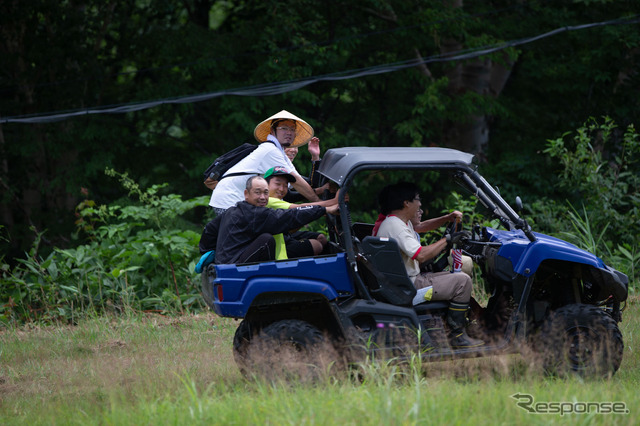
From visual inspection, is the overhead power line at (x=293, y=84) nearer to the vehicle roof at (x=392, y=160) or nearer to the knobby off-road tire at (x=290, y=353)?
the vehicle roof at (x=392, y=160)

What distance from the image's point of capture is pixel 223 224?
5.37m

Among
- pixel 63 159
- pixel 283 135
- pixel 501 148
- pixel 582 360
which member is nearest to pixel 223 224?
pixel 283 135

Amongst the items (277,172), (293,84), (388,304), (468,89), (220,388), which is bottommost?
(220,388)

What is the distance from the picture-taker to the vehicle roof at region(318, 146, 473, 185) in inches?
204

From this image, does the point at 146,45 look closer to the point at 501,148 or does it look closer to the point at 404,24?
the point at 404,24

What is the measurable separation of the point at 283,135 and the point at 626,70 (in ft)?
36.3

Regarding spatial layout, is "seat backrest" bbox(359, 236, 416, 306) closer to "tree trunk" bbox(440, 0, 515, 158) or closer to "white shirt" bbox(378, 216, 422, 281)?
"white shirt" bbox(378, 216, 422, 281)

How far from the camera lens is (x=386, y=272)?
17.3 ft

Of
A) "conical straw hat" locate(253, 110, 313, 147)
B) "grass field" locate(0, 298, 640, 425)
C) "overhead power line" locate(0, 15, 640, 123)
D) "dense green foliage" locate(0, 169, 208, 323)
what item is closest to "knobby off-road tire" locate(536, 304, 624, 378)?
"grass field" locate(0, 298, 640, 425)

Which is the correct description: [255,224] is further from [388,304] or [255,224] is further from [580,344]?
[580,344]

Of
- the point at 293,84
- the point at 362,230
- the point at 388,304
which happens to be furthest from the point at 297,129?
the point at 293,84

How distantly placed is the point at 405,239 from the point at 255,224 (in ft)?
3.45

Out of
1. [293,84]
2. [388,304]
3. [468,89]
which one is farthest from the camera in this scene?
[468,89]

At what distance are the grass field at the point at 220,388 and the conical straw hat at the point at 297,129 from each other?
6.38ft
